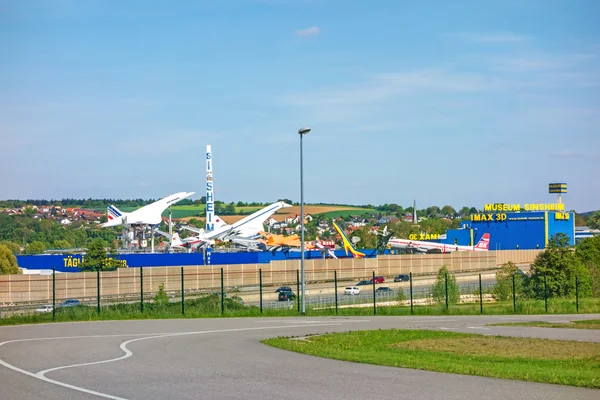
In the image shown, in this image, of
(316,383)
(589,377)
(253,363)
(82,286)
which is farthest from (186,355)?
(82,286)

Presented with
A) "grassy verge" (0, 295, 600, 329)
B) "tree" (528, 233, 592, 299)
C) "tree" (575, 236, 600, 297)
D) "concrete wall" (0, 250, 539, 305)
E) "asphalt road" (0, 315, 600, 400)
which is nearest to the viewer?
"asphalt road" (0, 315, 600, 400)

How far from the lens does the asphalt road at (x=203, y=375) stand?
1203 centimetres

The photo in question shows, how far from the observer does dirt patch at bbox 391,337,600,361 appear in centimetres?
1839

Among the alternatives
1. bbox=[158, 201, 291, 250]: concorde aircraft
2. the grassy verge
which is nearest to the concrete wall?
the grassy verge

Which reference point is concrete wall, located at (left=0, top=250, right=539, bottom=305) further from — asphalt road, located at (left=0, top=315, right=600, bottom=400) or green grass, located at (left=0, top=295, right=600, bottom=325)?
asphalt road, located at (left=0, top=315, right=600, bottom=400)

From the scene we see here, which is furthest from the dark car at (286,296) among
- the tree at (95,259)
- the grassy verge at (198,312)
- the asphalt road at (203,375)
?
the tree at (95,259)

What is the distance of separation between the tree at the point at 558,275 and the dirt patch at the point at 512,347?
38860mm

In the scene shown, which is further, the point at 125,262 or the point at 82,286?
the point at 125,262

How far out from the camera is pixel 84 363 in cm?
1595

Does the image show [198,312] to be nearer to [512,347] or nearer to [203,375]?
[512,347]

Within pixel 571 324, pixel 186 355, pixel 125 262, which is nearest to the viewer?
pixel 186 355

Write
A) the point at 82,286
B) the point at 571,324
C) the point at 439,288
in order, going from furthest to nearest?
the point at 439,288
the point at 82,286
the point at 571,324

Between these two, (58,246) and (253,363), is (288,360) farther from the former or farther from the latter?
(58,246)

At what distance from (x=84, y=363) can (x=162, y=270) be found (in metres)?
43.8
